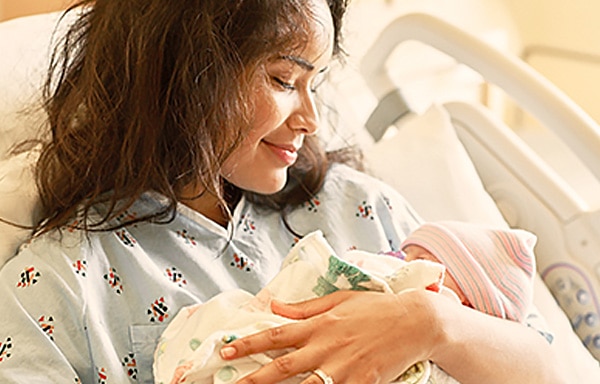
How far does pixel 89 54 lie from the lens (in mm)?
1307

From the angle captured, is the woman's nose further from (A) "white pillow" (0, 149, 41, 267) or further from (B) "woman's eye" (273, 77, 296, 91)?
(A) "white pillow" (0, 149, 41, 267)

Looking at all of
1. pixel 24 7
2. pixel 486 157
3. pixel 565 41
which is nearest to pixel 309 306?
pixel 486 157

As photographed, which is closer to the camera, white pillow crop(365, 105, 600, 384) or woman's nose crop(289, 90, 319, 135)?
woman's nose crop(289, 90, 319, 135)

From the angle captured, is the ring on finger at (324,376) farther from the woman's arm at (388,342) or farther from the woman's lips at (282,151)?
the woman's lips at (282,151)

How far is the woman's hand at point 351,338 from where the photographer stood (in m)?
1.13

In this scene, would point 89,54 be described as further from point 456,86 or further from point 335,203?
point 456,86

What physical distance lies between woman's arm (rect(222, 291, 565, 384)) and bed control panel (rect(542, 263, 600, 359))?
0.35m

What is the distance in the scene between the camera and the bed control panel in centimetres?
168

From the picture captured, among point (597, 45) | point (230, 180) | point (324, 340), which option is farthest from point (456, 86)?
point (324, 340)

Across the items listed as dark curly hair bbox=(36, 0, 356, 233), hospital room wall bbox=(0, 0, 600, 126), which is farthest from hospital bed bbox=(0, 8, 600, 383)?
hospital room wall bbox=(0, 0, 600, 126)

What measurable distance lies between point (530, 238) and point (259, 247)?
1.30 feet

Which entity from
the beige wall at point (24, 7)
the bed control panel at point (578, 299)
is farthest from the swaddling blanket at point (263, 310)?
the beige wall at point (24, 7)

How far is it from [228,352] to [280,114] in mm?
345

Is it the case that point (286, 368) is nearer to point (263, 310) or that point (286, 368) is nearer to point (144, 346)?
point (263, 310)
